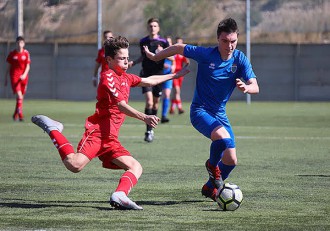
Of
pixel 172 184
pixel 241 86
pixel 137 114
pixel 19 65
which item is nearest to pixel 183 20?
pixel 19 65

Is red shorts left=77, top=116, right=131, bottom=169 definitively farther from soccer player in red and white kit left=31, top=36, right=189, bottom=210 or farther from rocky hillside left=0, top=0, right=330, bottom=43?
rocky hillside left=0, top=0, right=330, bottom=43

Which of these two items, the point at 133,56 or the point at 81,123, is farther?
the point at 133,56

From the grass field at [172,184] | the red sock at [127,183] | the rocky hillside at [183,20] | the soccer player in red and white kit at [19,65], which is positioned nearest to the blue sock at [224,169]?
the grass field at [172,184]

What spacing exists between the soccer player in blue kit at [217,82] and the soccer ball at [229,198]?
67cm

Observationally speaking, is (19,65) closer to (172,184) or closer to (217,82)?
(172,184)

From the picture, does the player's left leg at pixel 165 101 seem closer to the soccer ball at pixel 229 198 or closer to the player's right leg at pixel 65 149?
the player's right leg at pixel 65 149

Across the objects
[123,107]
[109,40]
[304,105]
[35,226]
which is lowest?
[304,105]

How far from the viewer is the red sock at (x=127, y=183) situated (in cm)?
898

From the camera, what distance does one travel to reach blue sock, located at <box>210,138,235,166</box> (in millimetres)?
9508

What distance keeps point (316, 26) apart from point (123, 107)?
29750 millimetres

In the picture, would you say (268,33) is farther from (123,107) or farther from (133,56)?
(123,107)

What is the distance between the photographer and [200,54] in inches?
393

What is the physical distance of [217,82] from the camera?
992cm

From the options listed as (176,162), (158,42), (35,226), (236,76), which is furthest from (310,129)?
(35,226)
